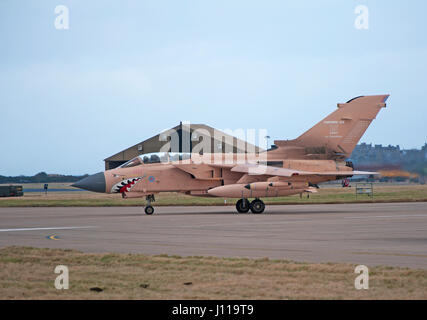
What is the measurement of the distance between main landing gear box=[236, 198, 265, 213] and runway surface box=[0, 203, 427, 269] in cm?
574

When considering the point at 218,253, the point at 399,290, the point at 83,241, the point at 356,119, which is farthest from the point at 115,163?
the point at 399,290

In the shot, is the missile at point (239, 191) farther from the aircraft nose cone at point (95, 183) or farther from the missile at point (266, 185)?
the aircraft nose cone at point (95, 183)

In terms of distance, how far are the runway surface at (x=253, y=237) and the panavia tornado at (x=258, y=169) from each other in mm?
5108

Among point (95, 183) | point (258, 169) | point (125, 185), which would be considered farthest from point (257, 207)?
point (95, 183)

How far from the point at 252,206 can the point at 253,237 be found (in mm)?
12447

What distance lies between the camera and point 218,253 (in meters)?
13.4

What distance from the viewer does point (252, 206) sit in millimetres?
29516

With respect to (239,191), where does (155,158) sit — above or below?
above

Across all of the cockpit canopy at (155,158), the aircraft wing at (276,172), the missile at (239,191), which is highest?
the cockpit canopy at (155,158)

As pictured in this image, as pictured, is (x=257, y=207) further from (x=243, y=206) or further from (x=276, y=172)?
(x=276, y=172)

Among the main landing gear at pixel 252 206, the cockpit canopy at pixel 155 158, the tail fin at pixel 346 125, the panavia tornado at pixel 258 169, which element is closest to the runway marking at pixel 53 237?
the panavia tornado at pixel 258 169

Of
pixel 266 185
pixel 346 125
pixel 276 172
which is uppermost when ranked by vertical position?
pixel 346 125

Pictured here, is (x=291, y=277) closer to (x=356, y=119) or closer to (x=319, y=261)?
(x=319, y=261)

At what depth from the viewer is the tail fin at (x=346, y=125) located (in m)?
30.5
